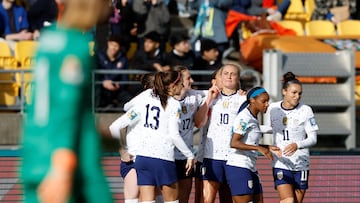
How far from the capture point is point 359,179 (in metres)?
12.1

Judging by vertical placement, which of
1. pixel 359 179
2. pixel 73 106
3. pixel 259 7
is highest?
pixel 259 7

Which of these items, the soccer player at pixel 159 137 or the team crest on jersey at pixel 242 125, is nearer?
the soccer player at pixel 159 137

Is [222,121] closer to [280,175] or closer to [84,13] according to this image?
[280,175]

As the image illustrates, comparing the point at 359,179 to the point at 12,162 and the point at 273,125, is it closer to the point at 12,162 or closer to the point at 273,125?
the point at 273,125

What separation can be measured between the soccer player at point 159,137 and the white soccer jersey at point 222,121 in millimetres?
598

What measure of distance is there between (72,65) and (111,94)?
1176 centimetres

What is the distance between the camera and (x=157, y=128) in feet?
34.4

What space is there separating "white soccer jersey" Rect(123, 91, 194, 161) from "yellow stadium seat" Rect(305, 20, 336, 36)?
8827 millimetres

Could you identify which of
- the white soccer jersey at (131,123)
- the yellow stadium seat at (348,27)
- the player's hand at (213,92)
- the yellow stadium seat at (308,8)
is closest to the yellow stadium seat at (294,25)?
the yellow stadium seat at (308,8)

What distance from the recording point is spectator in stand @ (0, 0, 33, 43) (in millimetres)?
16578

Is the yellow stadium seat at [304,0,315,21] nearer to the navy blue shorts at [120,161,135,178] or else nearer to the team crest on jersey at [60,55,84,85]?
the navy blue shorts at [120,161,135,178]

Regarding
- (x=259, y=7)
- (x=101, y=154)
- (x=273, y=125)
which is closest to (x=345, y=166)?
(x=273, y=125)

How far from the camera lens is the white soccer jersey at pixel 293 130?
36.3 ft

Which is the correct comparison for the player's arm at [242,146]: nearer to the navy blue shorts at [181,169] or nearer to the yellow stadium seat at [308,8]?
the navy blue shorts at [181,169]
